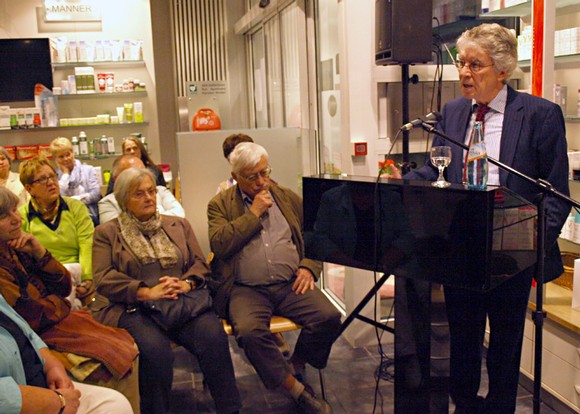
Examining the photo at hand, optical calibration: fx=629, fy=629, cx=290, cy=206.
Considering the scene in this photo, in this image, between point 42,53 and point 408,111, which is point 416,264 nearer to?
point 408,111

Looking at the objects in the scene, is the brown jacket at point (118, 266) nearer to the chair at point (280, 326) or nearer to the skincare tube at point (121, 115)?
the chair at point (280, 326)

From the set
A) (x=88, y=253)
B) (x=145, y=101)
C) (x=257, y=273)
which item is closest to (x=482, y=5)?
(x=257, y=273)

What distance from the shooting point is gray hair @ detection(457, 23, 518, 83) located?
2.20 meters

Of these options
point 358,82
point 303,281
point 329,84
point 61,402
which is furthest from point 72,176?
point 61,402

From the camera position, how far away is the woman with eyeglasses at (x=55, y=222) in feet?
11.2

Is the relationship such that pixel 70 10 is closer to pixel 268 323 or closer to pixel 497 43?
pixel 268 323

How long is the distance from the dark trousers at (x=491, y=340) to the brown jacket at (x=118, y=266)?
1.27 meters

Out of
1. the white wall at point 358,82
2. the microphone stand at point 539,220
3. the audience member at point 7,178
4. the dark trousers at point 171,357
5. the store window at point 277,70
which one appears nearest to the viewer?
the microphone stand at point 539,220

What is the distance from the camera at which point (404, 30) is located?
3268 mm

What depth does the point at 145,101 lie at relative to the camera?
6.69 m

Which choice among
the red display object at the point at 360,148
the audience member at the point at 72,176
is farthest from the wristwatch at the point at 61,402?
the audience member at the point at 72,176

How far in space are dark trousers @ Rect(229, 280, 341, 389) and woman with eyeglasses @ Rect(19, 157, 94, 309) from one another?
909 millimetres

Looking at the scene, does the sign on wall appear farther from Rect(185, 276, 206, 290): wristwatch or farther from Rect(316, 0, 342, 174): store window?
Rect(185, 276, 206, 290): wristwatch

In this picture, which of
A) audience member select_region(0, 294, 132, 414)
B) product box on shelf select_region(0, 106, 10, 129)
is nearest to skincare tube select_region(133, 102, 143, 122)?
product box on shelf select_region(0, 106, 10, 129)
